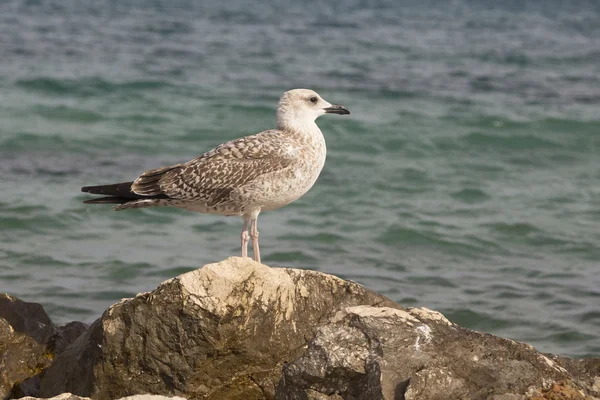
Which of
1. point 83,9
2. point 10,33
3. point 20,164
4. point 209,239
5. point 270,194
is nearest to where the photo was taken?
point 270,194

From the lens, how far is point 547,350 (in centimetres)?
871

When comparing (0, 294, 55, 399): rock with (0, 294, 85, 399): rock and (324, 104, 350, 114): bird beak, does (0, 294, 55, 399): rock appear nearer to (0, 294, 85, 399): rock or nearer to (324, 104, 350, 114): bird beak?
(0, 294, 85, 399): rock

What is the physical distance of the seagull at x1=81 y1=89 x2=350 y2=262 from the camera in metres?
7.44

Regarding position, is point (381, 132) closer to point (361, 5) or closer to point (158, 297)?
point (158, 297)

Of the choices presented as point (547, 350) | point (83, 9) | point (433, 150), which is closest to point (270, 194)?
point (547, 350)

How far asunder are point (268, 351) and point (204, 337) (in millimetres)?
417

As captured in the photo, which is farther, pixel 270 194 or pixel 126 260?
pixel 126 260

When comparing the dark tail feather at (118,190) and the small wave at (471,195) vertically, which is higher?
the dark tail feather at (118,190)

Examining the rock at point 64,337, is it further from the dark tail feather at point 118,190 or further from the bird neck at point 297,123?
the bird neck at point 297,123

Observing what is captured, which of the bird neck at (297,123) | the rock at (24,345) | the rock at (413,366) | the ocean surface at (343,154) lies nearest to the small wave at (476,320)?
the ocean surface at (343,154)

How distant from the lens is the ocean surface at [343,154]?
10.3m

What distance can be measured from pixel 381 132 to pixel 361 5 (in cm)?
1850

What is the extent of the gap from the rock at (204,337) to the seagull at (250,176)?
137 cm

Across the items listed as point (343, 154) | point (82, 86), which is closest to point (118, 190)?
point (343, 154)
